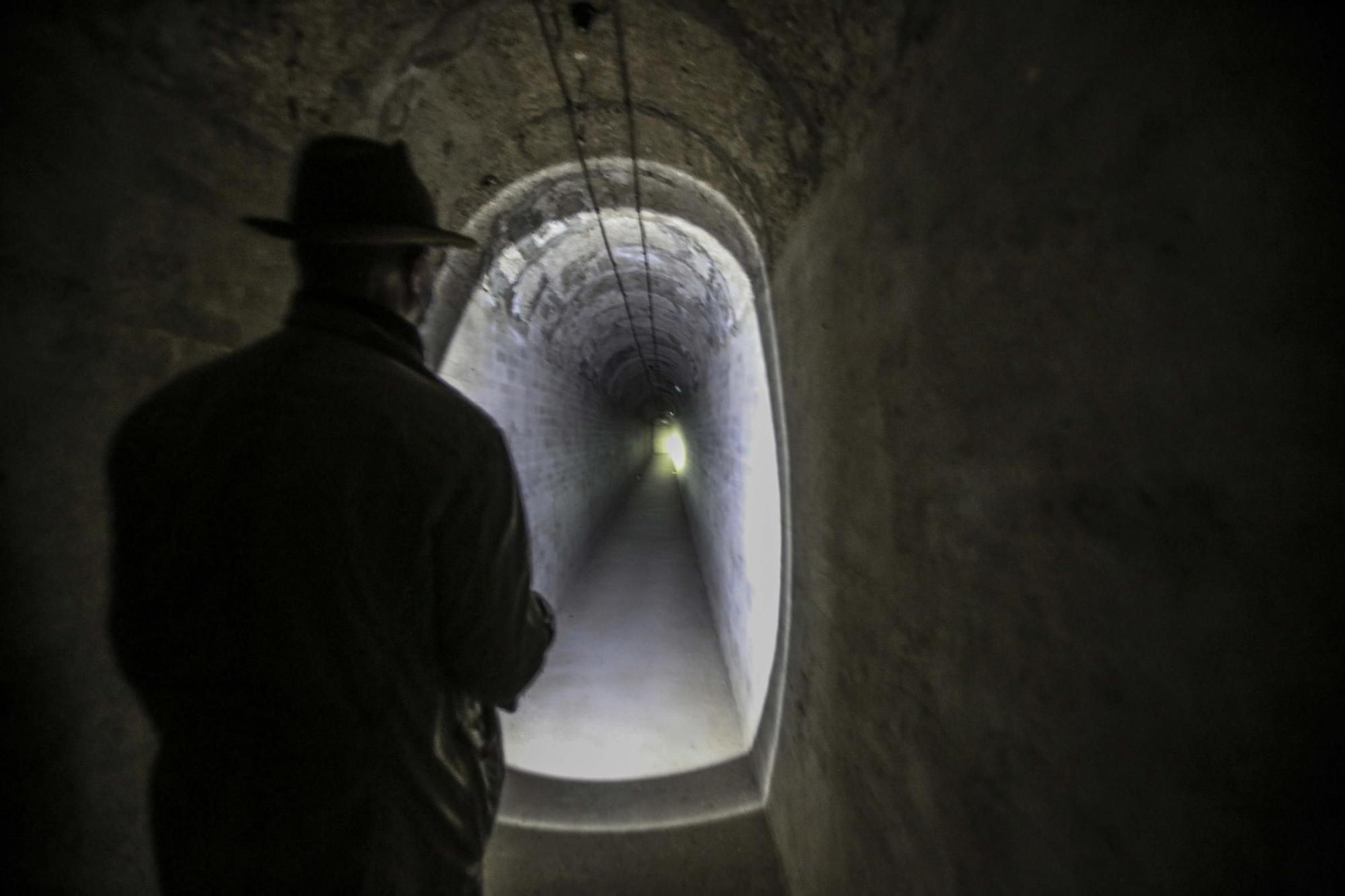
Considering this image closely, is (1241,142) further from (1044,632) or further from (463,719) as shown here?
(463,719)

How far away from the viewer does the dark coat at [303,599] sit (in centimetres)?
111

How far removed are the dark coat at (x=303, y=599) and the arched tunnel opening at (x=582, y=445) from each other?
2111mm

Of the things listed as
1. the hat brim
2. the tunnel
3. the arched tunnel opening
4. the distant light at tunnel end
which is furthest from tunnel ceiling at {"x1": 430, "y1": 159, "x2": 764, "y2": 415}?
the distant light at tunnel end

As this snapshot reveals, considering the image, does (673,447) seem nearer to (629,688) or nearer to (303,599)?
(629,688)

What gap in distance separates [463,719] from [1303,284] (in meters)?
1.87

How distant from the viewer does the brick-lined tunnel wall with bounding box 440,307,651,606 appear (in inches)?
163

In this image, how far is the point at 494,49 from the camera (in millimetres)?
2100

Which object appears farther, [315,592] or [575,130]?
[575,130]

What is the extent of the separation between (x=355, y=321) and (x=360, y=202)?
380 millimetres

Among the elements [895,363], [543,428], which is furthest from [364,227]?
[543,428]

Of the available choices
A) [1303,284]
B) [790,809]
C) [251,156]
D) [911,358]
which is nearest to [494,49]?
[251,156]

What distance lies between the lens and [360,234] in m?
1.33

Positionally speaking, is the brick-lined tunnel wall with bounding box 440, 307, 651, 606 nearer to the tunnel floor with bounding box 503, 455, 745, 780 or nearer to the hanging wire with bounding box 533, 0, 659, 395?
the tunnel floor with bounding box 503, 455, 745, 780

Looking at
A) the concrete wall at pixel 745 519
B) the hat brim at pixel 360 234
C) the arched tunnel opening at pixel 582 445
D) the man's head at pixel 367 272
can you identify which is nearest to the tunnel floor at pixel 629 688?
the arched tunnel opening at pixel 582 445
